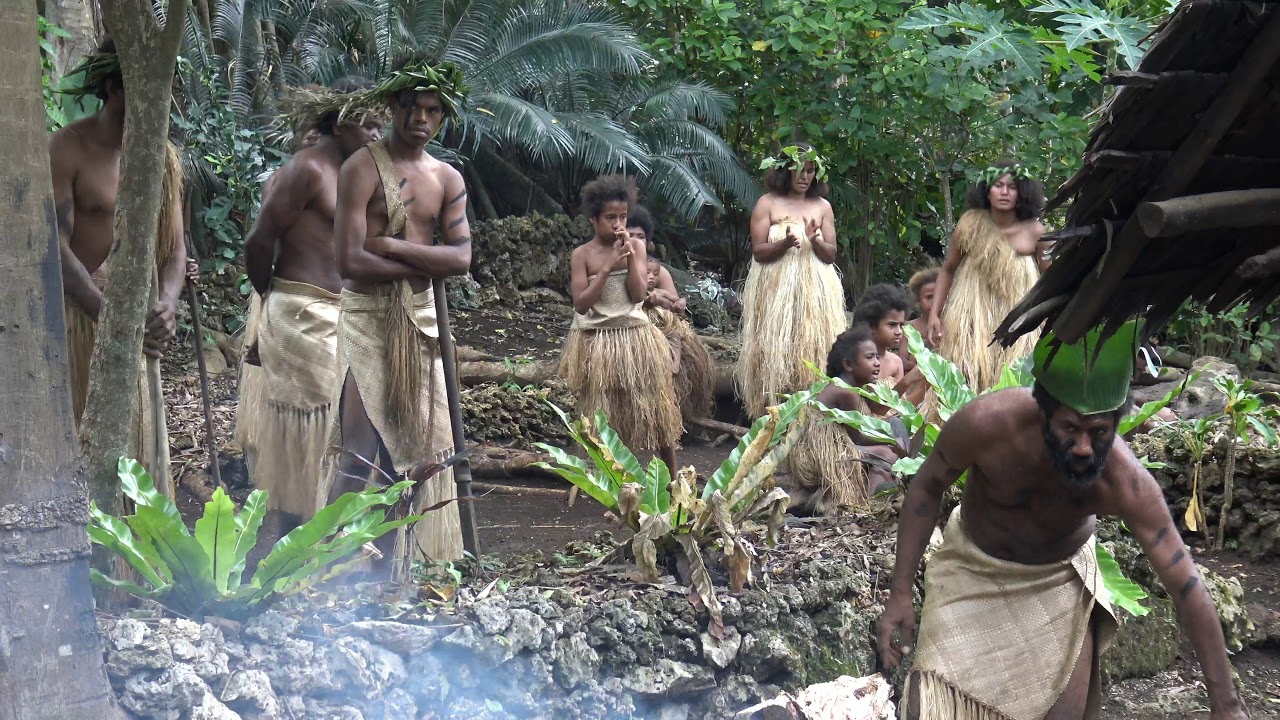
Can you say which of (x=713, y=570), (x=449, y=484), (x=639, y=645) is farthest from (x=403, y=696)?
(x=449, y=484)

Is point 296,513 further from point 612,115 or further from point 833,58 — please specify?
point 612,115

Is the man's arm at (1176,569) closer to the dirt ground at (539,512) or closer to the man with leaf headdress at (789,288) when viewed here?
the dirt ground at (539,512)

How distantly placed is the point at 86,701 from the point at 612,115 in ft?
31.6

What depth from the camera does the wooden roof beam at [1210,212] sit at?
1796mm

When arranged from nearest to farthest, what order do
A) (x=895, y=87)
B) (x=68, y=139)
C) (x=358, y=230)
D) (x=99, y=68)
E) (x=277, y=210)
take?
1. (x=99, y=68)
2. (x=68, y=139)
3. (x=358, y=230)
4. (x=277, y=210)
5. (x=895, y=87)

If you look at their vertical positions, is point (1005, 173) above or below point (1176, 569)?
above

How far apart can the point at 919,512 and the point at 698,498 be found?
2.25 ft

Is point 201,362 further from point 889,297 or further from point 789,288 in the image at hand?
point 889,297

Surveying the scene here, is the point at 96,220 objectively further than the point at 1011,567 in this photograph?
Yes

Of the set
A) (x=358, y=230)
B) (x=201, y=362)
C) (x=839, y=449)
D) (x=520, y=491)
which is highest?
(x=358, y=230)

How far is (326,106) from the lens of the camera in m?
4.25

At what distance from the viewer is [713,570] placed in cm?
365

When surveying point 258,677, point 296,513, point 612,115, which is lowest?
point 296,513

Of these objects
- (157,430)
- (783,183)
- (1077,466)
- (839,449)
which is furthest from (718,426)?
(1077,466)
